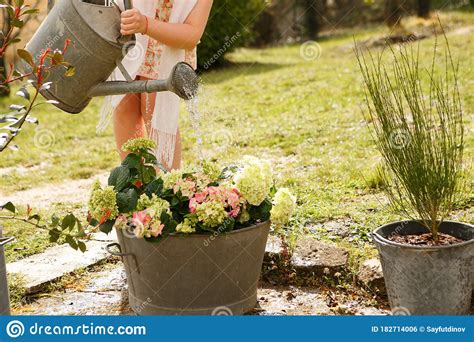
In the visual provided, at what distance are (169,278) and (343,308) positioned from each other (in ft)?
2.08

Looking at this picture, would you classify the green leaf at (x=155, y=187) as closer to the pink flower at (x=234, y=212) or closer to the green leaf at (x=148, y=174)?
the green leaf at (x=148, y=174)

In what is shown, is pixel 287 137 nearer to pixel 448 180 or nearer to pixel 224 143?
pixel 224 143

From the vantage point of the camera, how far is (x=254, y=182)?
8.06ft

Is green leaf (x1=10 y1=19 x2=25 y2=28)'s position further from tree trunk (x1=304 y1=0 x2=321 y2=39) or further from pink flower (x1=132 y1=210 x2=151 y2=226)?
tree trunk (x1=304 y1=0 x2=321 y2=39)

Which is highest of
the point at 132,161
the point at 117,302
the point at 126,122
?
the point at 126,122

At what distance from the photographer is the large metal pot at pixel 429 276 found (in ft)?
7.64

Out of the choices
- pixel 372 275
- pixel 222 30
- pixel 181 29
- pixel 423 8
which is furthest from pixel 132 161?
pixel 423 8

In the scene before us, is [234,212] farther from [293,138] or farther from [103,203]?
[293,138]

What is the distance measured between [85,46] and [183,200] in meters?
0.72

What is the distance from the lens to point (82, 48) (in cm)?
272

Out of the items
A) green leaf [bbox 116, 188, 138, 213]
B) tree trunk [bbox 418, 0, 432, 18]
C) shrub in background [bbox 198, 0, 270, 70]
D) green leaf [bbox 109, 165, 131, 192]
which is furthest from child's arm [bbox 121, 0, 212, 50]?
tree trunk [bbox 418, 0, 432, 18]

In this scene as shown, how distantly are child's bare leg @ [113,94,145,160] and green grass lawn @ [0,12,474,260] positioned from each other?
397mm

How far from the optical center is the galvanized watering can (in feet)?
8.86

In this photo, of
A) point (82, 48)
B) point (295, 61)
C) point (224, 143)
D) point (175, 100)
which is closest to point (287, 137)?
point (224, 143)
